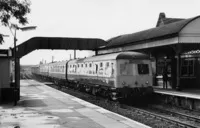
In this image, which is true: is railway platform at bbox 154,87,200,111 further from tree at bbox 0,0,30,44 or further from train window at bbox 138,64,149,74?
tree at bbox 0,0,30,44

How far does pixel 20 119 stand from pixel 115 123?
3731 millimetres

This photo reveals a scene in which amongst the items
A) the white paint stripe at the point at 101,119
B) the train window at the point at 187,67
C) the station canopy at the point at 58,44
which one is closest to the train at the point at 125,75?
the white paint stripe at the point at 101,119

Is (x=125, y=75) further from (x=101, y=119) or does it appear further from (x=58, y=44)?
(x=58, y=44)

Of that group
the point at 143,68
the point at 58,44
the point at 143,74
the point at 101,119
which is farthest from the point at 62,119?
the point at 58,44

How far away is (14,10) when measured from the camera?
9883mm

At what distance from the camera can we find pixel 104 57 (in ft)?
62.6

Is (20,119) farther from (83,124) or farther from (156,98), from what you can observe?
(156,98)

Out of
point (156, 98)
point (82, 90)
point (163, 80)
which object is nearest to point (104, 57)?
point (156, 98)

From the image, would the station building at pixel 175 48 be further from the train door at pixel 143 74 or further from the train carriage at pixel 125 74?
the train carriage at pixel 125 74

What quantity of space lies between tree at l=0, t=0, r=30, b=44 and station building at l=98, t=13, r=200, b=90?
10.5 metres

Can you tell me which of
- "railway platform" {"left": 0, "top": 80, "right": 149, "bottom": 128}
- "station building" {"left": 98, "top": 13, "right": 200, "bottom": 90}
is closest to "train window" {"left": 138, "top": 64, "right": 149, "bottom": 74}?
"station building" {"left": 98, "top": 13, "right": 200, "bottom": 90}

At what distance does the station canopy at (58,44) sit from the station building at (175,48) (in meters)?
5.99

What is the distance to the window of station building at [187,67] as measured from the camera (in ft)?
72.0

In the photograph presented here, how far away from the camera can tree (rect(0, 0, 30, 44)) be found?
9495mm
